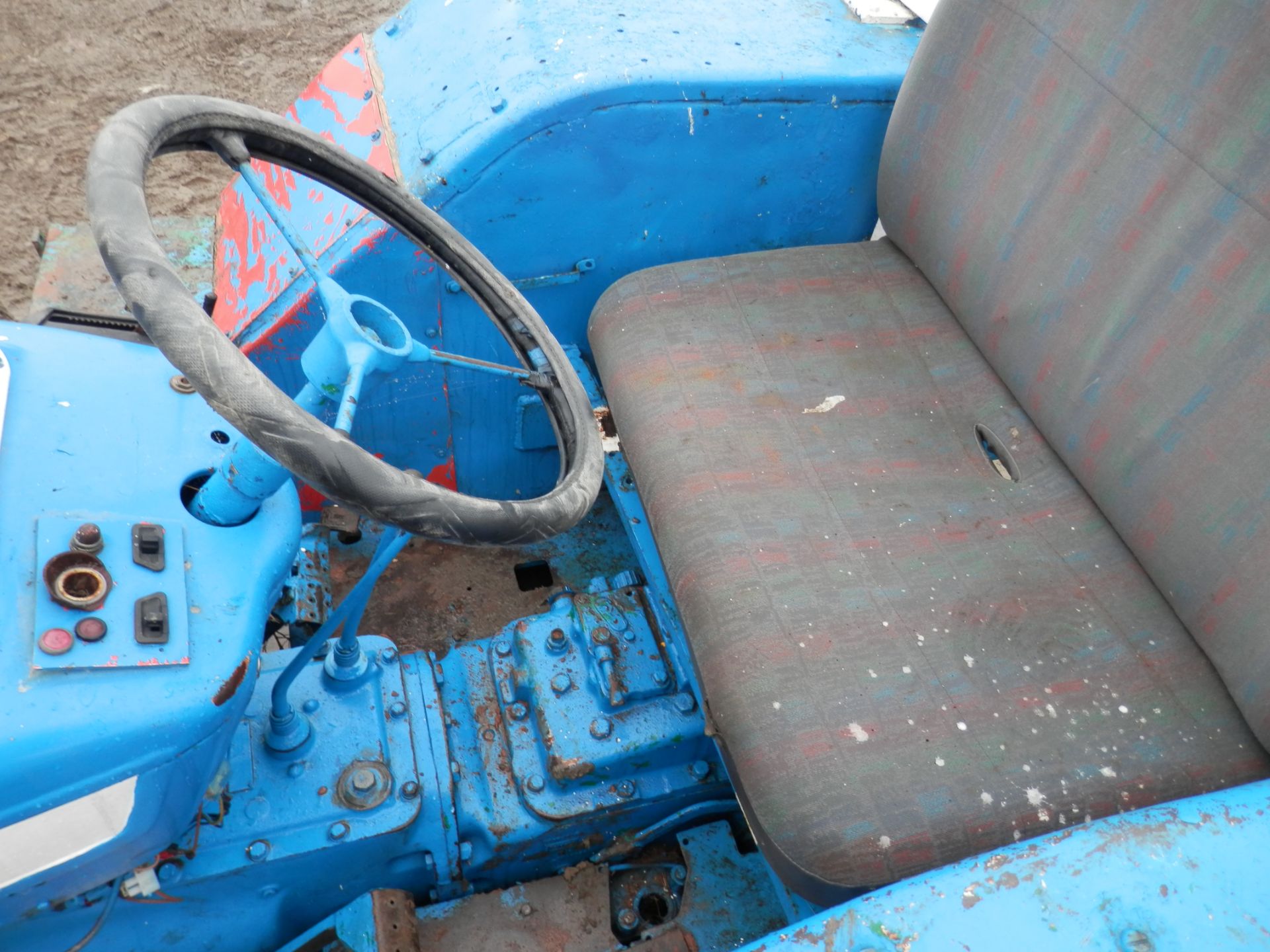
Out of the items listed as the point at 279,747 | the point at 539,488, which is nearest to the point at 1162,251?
the point at 539,488

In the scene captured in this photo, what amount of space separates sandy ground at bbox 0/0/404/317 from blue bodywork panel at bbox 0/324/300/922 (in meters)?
1.52

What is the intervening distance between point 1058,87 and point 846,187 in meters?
0.40

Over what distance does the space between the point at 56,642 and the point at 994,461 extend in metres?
1.11

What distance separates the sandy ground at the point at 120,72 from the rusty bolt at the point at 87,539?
1.67 metres

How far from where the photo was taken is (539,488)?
170 centimetres

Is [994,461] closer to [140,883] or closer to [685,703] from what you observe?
[685,703]

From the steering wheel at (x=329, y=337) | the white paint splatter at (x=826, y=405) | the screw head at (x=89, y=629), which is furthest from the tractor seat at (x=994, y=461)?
the screw head at (x=89, y=629)

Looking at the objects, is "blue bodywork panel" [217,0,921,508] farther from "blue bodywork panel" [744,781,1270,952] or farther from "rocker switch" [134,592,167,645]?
"blue bodywork panel" [744,781,1270,952]

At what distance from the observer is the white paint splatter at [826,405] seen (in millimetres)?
1316

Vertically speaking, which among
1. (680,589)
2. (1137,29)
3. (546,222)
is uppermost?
(546,222)

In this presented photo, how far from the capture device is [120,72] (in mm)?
2844

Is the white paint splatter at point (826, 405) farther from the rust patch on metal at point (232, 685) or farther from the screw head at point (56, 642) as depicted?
the screw head at point (56, 642)

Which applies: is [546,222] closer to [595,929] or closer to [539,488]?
[539,488]

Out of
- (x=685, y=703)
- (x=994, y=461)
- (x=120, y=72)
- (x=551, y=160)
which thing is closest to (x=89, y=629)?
(x=685, y=703)
